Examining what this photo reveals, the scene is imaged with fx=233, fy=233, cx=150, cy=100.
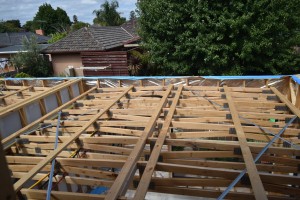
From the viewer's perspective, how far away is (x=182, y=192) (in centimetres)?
249

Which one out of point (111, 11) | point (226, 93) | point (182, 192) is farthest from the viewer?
point (111, 11)

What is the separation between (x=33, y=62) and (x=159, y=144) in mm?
14955

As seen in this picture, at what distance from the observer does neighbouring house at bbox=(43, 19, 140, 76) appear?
1285cm

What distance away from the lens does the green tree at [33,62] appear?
1545 cm

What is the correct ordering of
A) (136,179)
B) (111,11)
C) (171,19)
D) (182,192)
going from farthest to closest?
(111,11) < (171,19) < (136,179) < (182,192)

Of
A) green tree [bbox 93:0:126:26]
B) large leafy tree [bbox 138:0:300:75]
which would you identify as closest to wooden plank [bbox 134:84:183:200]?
large leafy tree [bbox 138:0:300:75]

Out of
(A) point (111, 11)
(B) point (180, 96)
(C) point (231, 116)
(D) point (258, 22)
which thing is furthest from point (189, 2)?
(A) point (111, 11)

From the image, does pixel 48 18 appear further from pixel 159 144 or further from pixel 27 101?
pixel 159 144

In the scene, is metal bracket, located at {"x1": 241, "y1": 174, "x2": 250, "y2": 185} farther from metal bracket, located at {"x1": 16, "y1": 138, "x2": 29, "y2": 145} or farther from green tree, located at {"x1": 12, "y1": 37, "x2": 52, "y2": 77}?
green tree, located at {"x1": 12, "y1": 37, "x2": 52, "y2": 77}

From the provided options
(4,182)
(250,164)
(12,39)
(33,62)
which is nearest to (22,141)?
(250,164)

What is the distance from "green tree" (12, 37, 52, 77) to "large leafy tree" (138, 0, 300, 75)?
8733mm

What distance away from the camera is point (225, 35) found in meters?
8.95

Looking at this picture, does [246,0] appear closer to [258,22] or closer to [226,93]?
[258,22]

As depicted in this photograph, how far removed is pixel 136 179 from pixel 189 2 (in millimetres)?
7664
